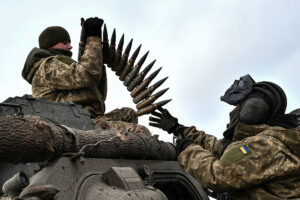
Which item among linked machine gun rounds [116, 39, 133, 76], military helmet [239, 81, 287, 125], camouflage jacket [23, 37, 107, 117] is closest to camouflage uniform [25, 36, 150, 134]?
camouflage jacket [23, 37, 107, 117]

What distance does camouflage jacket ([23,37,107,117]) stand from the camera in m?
5.88

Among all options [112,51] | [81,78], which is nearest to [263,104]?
[81,78]

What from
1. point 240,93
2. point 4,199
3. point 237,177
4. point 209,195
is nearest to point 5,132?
point 4,199

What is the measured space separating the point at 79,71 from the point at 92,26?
736 millimetres

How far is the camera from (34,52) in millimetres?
6520

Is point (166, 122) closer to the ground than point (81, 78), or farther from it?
closer to the ground

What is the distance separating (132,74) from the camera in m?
7.31

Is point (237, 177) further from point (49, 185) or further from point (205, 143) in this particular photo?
point (205, 143)

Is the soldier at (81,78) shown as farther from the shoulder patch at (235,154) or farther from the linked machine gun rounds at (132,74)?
the shoulder patch at (235,154)

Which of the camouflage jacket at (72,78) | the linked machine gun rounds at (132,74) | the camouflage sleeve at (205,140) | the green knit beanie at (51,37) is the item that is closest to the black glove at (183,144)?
the camouflage sleeve at (205,140)

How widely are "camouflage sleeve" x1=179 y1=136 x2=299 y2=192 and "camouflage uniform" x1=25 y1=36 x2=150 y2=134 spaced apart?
212cm

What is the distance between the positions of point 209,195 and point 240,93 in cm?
179

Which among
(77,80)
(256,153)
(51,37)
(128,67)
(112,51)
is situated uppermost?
(51,37)

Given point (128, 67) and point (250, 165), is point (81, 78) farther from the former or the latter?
point (250, 165)
